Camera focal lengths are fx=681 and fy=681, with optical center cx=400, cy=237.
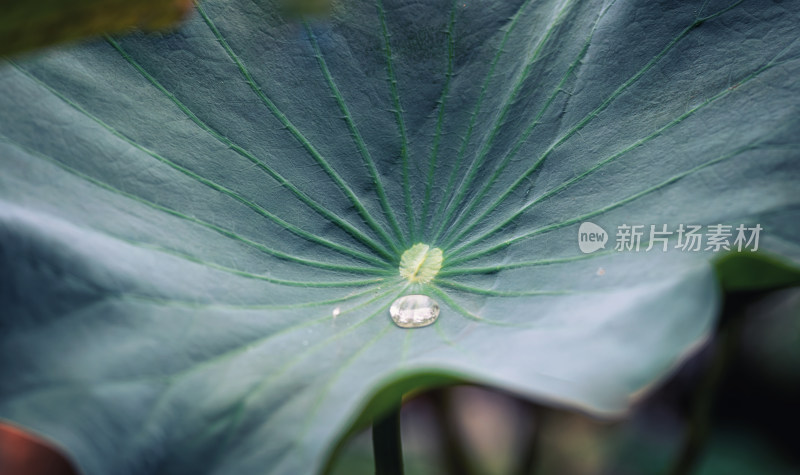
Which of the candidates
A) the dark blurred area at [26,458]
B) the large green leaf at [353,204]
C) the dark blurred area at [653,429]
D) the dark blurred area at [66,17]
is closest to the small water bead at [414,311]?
the large green leaf at [353,204]

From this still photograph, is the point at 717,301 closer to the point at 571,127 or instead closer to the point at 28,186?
the point at 571,127

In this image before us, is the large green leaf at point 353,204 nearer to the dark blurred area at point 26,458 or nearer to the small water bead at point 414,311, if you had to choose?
the small water bead at point 414,311

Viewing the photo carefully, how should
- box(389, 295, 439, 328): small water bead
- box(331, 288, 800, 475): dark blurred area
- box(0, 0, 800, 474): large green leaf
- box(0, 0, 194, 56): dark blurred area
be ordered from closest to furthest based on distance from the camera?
box(0, 0, 194, 56): dark blurred area
box(0, 0, 800, 474): large green leaf
box(389, 295, 439, 328): small water bead
box(331, 288, 800, 475): dark blurred area

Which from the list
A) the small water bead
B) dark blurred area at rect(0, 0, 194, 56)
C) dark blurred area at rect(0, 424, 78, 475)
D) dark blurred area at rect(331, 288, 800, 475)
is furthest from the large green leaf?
dark blurred area at rect(0, 424, 78, 475)

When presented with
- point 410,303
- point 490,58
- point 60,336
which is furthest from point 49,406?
point 490,58

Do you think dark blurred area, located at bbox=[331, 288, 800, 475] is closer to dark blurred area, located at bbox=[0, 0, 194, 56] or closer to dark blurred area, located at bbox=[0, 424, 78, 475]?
dark blurred area, located at bbox=[0, 424, 78, 475]

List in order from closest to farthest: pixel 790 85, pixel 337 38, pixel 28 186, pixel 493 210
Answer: pixel 28 186 → pixel 790 85 → pixel 493 210 → pixel 337 38
